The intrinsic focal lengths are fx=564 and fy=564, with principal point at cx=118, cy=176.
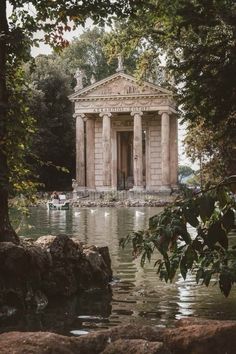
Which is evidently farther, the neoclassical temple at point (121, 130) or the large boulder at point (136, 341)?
the neoclassical temple at point (121, 130)

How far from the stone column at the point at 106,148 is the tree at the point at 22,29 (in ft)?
173

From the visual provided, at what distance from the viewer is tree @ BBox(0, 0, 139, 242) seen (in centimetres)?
870

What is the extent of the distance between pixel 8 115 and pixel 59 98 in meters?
57.6

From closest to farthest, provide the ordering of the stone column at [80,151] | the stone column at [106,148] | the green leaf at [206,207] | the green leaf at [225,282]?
the green leaf at [206,207] < the green leaf at [225,282] < the stone column at [106,148] < the stone column at [80,151]

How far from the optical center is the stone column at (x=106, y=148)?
62.4 metres

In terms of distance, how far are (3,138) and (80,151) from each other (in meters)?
54.2

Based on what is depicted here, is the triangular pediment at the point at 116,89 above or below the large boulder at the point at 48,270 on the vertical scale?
above

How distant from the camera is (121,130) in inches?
2670

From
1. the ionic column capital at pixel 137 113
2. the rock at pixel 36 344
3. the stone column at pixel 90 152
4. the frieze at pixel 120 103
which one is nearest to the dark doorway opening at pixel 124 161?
the stone column at pixel 90 152

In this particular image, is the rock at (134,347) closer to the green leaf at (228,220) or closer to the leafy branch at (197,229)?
the leafy branch at (197,229)

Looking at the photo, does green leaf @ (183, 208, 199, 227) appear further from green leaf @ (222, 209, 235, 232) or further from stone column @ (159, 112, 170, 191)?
stone column @ (159, 112, 170, 191)

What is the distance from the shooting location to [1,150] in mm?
8844

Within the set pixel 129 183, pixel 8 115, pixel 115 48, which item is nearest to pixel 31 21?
pixel 8 115

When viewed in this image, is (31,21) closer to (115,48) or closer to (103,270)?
(103,270)
